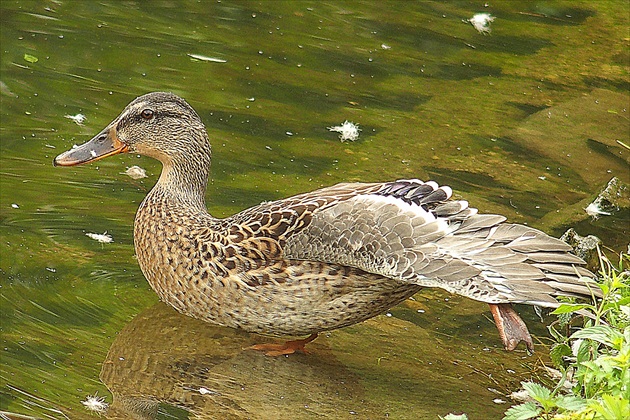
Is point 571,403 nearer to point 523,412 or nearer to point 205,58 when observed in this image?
point 523,412

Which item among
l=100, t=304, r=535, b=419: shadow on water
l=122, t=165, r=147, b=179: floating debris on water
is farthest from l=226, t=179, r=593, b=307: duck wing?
l=122, t=165, r=147, b=179: floating debris on water

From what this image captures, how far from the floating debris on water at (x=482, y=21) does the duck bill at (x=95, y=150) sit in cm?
471

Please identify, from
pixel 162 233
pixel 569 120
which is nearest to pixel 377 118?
pixel 569 120

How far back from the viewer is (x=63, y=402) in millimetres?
4855

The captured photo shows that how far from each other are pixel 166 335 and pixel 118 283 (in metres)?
0.51

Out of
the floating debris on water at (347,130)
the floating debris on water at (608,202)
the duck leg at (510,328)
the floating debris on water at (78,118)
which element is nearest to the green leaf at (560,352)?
the duck leg at (510,328)

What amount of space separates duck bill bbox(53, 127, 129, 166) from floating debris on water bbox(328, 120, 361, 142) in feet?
6.55

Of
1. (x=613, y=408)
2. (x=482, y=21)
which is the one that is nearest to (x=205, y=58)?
(x=482, y=21)

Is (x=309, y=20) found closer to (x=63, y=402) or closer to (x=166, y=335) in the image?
(x=166, y=335)

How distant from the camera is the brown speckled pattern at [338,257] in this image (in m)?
4.94

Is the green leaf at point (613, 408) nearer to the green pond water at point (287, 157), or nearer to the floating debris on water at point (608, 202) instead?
the green pond water at point (287, 157)

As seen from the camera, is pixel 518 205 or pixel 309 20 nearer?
pixel 518 205

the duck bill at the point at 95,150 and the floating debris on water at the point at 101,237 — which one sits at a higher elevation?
the duck bill at the point at 95,150

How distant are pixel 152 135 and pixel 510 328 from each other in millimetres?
2506
